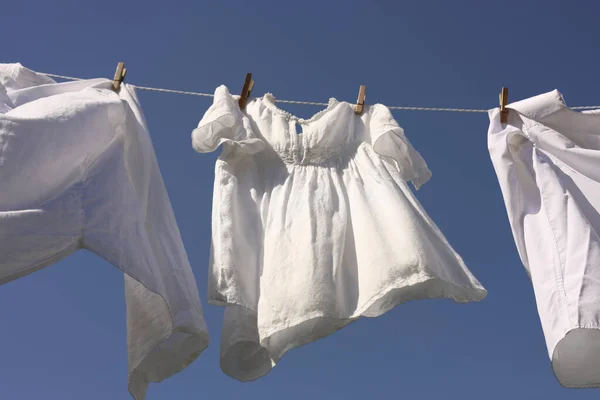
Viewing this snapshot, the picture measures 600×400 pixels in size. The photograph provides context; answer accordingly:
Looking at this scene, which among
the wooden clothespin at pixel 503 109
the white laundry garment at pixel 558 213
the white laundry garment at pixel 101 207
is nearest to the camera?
the white laundry garment at pixel 101 207

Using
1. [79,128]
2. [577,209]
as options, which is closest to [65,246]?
[79,128]

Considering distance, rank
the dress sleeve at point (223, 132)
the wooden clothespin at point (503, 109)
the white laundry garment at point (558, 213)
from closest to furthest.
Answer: the white laundry garment at point (558, 213) → the dress sleeve at point (223, 132) → the wooden clothespin at point (503, 109)

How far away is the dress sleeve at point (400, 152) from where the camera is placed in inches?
102

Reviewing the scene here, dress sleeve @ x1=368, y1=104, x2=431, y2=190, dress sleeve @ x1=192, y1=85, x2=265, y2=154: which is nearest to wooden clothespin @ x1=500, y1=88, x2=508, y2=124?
dress sleeve @ x1=368, y1=104, x2=431, y2=190

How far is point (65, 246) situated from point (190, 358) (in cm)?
50

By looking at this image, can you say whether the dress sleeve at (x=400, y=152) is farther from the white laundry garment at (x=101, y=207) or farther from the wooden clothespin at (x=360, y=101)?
the white laundry garment at (x=101, y=207)

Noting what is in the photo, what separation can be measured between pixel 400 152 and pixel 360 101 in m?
0.26

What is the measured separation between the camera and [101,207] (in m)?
2.11

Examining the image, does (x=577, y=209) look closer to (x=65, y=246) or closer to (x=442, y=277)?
(x=442, y=277)

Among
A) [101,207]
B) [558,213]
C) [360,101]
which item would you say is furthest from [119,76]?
[558,213]

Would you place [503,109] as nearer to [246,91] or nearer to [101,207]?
[246,91]

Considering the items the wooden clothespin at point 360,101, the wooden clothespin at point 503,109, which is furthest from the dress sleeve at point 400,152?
the wooden clothespin at point 503,109

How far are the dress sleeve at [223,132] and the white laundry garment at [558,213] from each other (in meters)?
0.74

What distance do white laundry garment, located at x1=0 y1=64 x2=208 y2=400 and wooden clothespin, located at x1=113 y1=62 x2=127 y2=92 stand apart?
0.36ft
